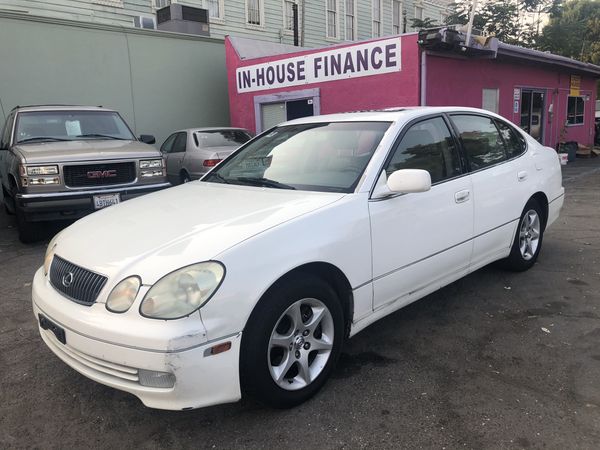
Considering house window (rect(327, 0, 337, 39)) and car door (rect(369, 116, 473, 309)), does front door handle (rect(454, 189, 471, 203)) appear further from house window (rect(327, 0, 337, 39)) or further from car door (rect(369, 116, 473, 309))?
house window (rect(327, 0, 337, 39))

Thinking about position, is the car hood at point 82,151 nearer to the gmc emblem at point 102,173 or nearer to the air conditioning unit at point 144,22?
the gmc emblem at point 102,173

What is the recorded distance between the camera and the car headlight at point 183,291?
2.26 meters

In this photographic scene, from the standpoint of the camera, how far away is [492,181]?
4051 millimetres

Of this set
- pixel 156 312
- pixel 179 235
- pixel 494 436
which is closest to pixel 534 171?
pixel 494 436

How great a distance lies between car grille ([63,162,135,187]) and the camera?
21.1 feet

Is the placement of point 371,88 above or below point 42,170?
above

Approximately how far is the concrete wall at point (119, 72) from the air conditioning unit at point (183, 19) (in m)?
0.52

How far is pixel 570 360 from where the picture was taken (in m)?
3.16

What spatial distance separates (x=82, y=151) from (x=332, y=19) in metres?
14.4

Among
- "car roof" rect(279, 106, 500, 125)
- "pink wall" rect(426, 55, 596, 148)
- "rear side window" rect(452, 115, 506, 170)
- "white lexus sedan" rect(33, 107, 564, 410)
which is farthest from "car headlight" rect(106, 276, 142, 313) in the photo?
"pink wall" rect(426, 55, 596, 148)

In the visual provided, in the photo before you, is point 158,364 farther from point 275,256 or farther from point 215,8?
point 215,8

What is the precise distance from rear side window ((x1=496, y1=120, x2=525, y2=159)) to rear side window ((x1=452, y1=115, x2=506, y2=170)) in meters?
0.08

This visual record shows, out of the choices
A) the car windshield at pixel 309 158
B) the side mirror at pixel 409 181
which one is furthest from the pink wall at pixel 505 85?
the side mirror at pixel 409 181

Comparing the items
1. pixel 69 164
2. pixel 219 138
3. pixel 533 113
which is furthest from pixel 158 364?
pixel 533 113
